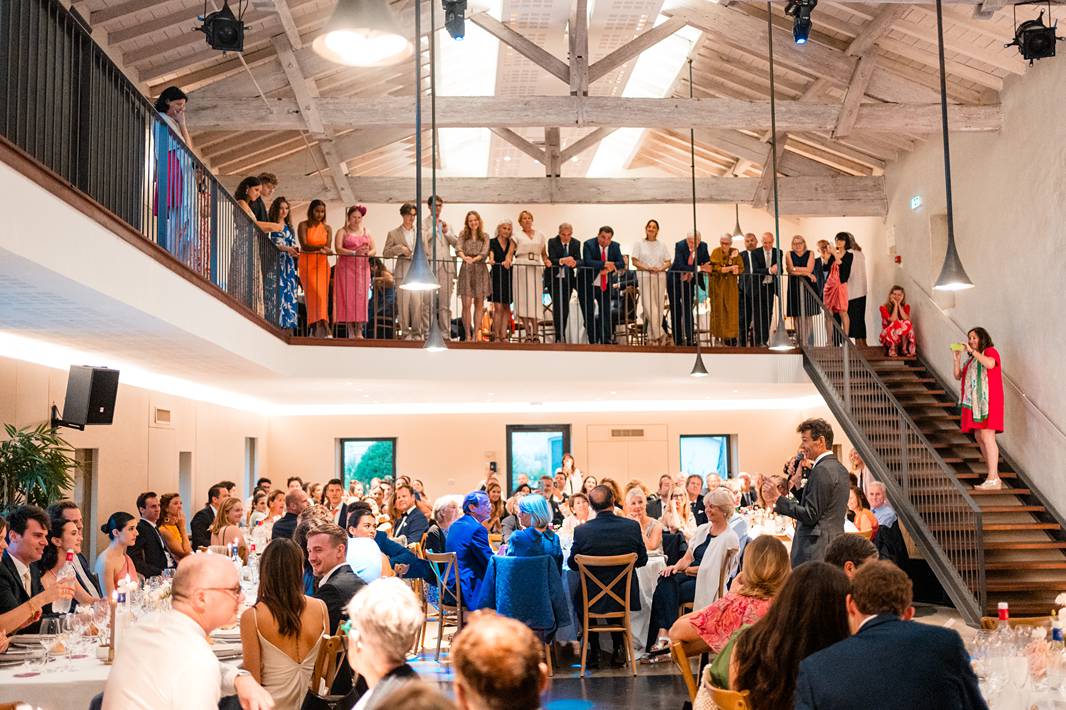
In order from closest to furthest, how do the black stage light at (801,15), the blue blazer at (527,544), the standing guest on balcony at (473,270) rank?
1. the blue blazer at (527,544)
2. the black stage light at (801,15)
3. the standing guest on balcony at (473,270)

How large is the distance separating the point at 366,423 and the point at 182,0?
9.20 metres

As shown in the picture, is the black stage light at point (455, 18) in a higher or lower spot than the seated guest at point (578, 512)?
higher

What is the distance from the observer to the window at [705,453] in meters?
18.4

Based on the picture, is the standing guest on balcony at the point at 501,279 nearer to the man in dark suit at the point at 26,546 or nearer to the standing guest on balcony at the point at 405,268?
the standing guest on balcony at the point at 405,268

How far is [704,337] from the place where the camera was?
14.8 m

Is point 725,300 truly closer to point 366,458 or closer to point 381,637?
point 366,458

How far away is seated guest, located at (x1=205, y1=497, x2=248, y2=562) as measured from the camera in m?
9.42

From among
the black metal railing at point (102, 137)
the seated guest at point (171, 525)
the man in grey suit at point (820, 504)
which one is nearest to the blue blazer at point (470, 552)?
the man in grey suit at point (820, 504)

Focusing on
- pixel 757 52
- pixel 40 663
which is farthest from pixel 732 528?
pixel 757 52

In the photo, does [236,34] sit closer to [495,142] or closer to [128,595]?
[128,595]

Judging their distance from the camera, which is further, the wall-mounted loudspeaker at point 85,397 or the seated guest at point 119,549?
the wall-mounted loudspeaker at point 85,397

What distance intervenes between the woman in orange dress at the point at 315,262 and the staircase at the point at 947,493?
5914 millimetres

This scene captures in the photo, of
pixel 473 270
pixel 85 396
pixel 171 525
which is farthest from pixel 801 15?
pixel 171 525

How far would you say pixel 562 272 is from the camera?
13.1m
